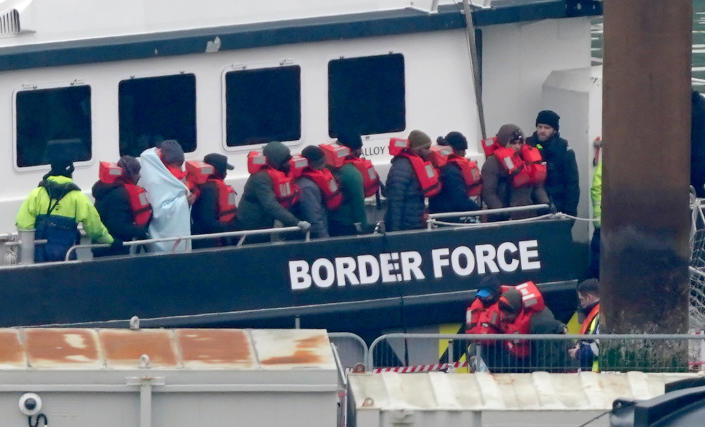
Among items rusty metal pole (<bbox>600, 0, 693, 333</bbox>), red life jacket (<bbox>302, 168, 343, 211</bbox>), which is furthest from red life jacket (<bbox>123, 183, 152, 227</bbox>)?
rusty metal pole (<bbox>600, 0, 693, 333</bbox>)

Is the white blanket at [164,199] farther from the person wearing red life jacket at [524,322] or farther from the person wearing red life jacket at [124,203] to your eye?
the person wearing red life jacket at [524,322]

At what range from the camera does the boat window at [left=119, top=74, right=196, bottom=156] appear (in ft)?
31.6

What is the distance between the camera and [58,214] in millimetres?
8859

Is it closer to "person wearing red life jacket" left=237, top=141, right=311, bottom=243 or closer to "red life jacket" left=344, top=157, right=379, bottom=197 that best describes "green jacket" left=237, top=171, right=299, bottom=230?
"person wearing red life jacket" left=237, top=141, right=311, bottom=243

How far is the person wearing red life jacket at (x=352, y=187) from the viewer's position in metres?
9.69

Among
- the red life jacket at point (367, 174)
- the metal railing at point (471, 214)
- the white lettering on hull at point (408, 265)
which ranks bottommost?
the white lettering on hull at point (408, 265)

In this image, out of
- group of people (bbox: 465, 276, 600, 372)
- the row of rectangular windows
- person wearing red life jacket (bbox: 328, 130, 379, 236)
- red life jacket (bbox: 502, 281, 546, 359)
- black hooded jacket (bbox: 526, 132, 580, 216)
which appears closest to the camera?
group of people (bbox: 465, 276, 600, 372)

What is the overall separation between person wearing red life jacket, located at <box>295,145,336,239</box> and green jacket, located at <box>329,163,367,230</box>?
0.21 feet

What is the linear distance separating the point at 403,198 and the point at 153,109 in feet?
5.67

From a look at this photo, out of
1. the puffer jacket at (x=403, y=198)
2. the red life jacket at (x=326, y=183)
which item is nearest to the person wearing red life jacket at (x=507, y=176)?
the puffer jacket at (x=403, y=198)

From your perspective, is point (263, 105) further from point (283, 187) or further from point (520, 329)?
point (520, 329)

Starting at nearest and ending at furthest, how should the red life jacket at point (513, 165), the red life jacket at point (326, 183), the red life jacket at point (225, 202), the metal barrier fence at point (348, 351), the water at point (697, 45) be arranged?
the metal barrier fence at point (348, 351)
the red life jacket at point (225, 202)
the red life jacket at point (326, 183)
the red life jacket at point (513, 165)
the water at point (697, 45)

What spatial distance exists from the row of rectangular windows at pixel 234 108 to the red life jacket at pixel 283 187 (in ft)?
2.01

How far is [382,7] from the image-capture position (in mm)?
10359
